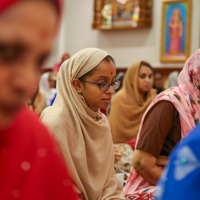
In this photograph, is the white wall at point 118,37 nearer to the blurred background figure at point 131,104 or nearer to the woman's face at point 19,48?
the blurred background figure at point 131,104

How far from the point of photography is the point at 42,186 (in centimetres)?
74

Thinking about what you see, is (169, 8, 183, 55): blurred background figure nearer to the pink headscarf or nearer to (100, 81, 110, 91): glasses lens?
the pink headscarf

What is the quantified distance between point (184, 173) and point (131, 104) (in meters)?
3.67

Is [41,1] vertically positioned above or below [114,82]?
above

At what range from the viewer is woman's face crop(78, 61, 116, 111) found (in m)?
1.93

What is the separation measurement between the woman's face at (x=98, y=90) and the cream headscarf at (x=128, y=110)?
2325mm

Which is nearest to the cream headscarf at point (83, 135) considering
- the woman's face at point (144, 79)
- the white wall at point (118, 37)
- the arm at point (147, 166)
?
the arm at point (147, 166)

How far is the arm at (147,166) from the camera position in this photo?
2.01 metres

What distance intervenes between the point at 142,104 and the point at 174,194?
3.66 meters

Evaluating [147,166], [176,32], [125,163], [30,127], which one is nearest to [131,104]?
[125,163]

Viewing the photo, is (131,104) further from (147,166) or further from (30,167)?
(30,167)

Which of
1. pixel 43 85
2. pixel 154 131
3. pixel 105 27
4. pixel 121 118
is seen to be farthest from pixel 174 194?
pixel 105 27

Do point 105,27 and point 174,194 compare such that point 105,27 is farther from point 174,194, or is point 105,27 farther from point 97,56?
point 174,194

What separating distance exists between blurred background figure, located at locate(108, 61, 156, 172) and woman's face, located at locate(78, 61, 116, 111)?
2.29m
